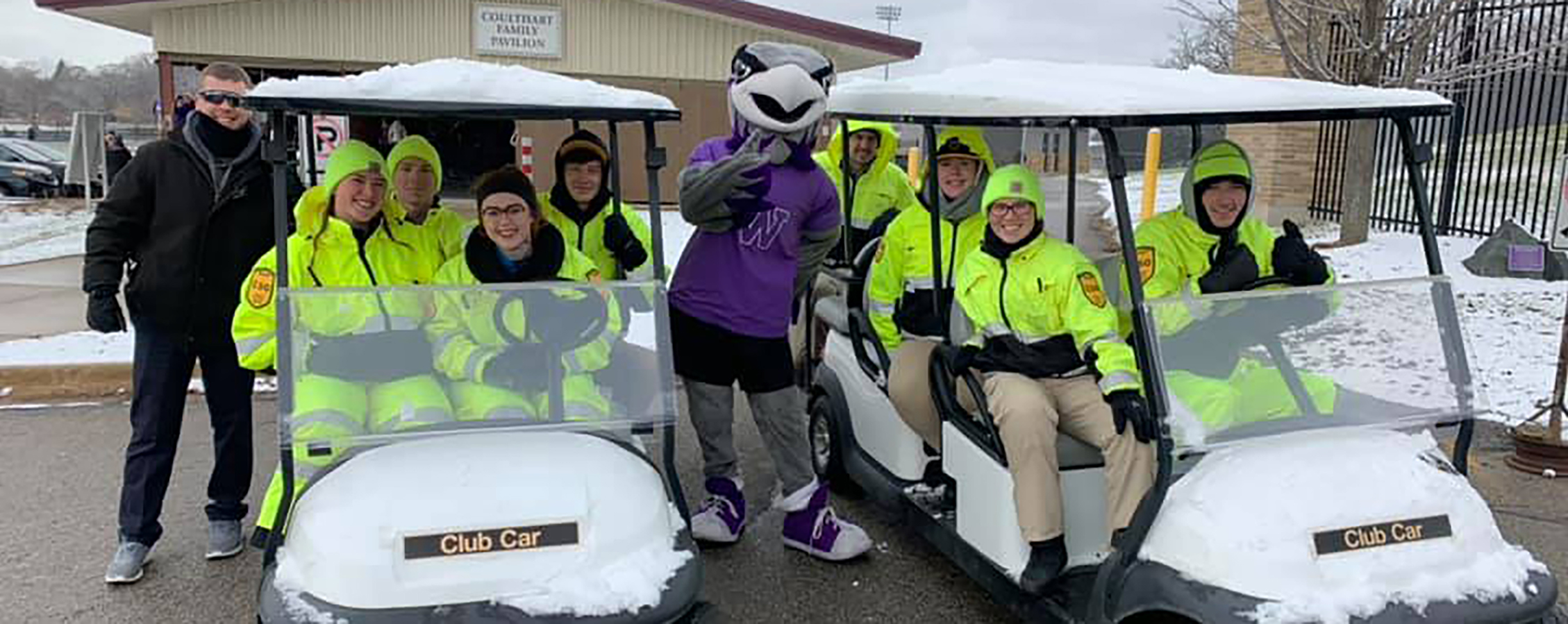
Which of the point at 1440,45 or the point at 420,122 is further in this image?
the point at 1440,45

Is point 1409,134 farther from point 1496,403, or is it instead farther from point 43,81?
point 43,81

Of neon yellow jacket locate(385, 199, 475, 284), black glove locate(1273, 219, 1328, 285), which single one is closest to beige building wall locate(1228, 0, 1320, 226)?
black glove locate(1273, 219, 1328, 285)

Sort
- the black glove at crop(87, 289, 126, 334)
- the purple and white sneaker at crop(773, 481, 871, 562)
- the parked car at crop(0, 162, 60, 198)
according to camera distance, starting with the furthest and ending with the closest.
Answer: the parked car at crop(0, 162, 60, 198), the purple and white sneaker at crop(773, 481, 871, 562), the black glove at crop(87, 289, 126, 334)

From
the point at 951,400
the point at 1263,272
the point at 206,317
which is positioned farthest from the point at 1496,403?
the point at 206,317

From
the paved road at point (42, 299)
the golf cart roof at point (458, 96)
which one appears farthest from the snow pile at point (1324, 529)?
the paved road at point (42, 299)

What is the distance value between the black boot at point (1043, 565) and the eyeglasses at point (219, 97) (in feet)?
8.91

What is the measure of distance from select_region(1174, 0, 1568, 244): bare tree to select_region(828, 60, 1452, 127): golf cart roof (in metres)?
5.65

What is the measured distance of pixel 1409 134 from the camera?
2.94m

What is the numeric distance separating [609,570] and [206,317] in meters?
1.97

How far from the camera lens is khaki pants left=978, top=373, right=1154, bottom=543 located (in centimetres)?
280

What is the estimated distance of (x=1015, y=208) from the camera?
10.6ft

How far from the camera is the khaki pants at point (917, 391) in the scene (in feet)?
11.8

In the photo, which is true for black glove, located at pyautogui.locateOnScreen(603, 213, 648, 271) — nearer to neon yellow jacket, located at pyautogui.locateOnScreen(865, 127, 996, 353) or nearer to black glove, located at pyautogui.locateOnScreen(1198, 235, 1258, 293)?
neon yellow jacket, located at pyautogui.locateOnScreen(865, 127, 996, 353)

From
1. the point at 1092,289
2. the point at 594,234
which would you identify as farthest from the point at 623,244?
the point at 1092,289
